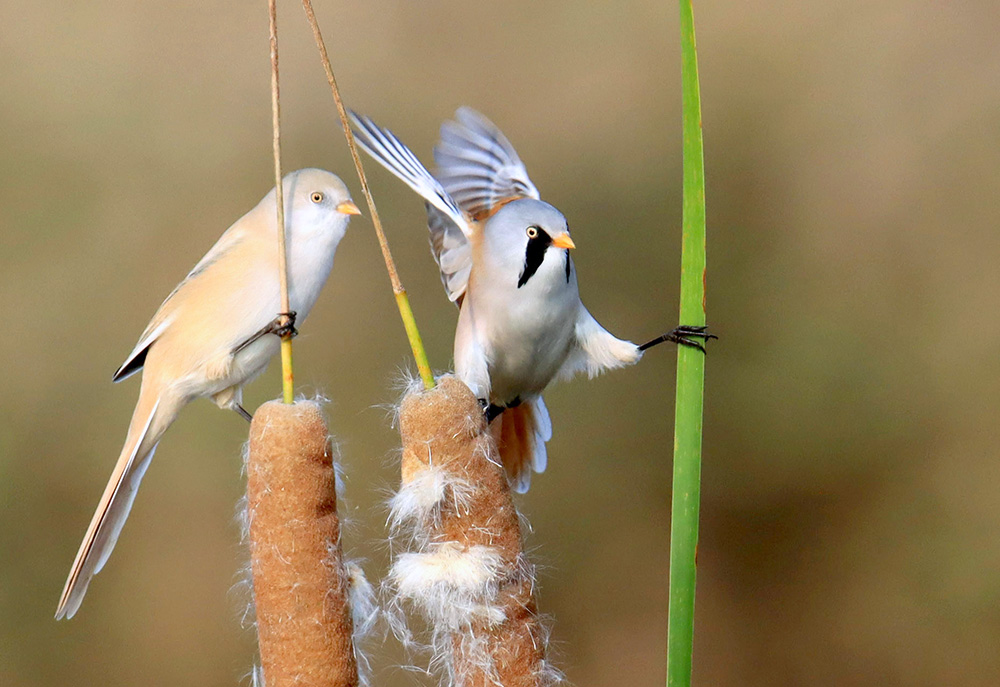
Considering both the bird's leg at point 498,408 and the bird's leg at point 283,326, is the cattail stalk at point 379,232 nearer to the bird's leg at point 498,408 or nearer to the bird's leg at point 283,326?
the bird's leg at point 283,326

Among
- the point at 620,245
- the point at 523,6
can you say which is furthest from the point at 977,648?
the point at 523,6

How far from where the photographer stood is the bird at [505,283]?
3.20ft

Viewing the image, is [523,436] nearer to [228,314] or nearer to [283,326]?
[228,314]

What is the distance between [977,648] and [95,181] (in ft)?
7.47

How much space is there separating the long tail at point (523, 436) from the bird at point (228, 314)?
22.5 inches

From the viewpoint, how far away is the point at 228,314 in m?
0.85

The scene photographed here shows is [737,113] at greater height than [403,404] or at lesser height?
greater

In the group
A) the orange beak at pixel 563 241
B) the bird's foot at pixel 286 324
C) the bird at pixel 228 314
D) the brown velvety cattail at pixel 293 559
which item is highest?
the orange beak at pixel 563 241

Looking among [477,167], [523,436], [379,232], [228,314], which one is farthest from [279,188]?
[523,436]

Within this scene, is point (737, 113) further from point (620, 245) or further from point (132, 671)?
point (132, 671)

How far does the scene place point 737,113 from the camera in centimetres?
210

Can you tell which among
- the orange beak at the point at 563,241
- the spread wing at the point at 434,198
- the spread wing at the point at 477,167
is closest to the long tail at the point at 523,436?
the spread wing at the point at 434,198

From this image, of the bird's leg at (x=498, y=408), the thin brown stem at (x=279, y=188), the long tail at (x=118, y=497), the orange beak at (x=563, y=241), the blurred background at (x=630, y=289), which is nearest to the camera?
the thin brown stem at (x=279, y=188)

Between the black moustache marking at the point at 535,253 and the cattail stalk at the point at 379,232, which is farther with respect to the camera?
the black moustache marking at the point at 535,253
